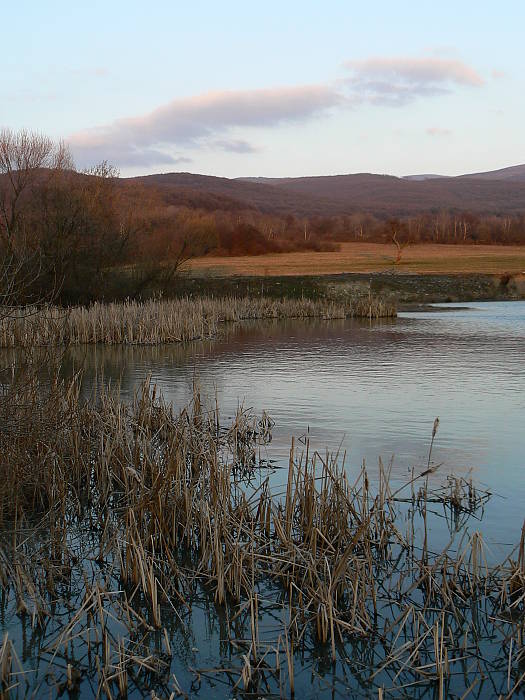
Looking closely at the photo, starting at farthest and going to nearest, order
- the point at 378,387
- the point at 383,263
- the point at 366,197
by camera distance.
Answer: the point at 366,197 < the point at 383,263 < the point at 378,387

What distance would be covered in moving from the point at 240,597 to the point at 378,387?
328 inches

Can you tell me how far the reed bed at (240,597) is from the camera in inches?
155

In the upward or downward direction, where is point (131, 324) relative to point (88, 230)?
downward

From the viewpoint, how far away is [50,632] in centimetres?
446

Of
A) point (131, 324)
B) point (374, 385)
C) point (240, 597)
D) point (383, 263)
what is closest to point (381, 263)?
point (383, 263)

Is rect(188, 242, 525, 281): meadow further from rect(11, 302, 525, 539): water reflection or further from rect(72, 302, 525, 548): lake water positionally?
rect(72, 302, 525, 548): lake water

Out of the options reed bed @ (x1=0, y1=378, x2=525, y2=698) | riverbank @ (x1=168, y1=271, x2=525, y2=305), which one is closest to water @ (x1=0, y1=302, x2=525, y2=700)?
reed bed @ (x1=0, y1=378, x2=525, y2=698)

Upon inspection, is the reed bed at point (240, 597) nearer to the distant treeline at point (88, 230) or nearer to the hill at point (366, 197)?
the distant treeline at point (88, 230)

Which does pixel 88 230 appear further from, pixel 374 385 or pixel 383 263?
pixel 383 263

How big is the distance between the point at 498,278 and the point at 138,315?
24.8 metres

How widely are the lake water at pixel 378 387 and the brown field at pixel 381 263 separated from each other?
19598mm

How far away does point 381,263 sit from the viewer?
50875 mm

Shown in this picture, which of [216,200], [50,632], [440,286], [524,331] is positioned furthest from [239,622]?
[216,200]

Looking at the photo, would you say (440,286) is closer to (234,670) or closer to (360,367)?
(360,367)
